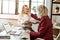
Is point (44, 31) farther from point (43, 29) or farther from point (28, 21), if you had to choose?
point (28, 21)

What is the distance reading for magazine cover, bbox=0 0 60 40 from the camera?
106 inches

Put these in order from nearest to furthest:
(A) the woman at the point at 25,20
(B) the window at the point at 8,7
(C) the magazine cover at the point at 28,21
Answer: (C) the magazine cover at the point at 28,21 → (A) the woman at the point at 25,20 → (B) the window at the point at 8,7

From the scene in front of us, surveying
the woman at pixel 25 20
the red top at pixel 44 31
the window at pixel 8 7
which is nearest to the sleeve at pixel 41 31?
the red top at pixel 44 31

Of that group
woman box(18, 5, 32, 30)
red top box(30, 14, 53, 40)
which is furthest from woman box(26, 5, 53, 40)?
woman box(18, 5, 32, 30)

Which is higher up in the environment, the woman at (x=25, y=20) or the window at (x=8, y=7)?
the window at (x=8, y=7)

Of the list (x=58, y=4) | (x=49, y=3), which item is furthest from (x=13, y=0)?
(x=58, y=4)

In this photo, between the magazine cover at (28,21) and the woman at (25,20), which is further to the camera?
the woman at (25,20)

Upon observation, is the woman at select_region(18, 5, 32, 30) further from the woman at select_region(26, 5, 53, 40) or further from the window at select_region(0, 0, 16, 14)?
the window at select_region(0, 0, 16, 14)

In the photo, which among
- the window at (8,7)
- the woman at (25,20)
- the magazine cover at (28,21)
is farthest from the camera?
the window at (8,7)

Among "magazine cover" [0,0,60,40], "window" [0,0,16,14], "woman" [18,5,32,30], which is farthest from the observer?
"window" [0,0,16,14]

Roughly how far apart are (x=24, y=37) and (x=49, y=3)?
5.80ft

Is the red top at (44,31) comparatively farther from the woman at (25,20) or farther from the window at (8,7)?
the window at (8,7)

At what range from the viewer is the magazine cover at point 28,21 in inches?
106

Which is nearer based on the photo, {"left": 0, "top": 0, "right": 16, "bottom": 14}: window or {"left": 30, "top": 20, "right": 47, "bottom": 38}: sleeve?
{"left": 30, "top": 20, "right": 47, "bottom": 38}: sleeve
